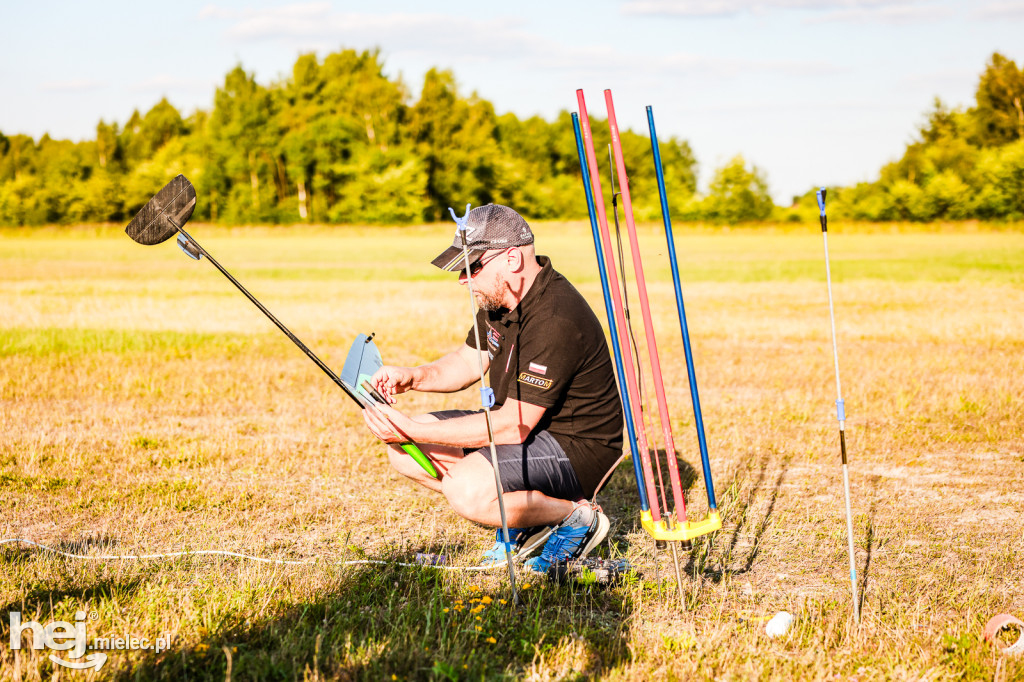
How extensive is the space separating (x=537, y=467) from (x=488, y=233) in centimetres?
117

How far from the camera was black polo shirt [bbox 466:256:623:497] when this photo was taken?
4.24m

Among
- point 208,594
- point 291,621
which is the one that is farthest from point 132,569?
point 291,621

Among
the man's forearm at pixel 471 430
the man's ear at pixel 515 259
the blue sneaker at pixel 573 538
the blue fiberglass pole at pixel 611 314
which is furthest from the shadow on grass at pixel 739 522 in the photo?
the man's ear at pixel 515 259

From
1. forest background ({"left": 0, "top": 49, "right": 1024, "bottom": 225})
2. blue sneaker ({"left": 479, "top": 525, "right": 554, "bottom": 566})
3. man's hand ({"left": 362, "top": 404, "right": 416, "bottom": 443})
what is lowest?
blue sneaker ({"left": 479, "top": 525, "right": 554, "bottom": 566})

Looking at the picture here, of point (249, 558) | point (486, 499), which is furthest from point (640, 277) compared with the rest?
point (249, 558)

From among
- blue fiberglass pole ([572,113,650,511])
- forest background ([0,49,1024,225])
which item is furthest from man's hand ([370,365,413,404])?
forest background ([0,49,1024,225])

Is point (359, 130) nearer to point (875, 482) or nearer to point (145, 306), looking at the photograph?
point (145, 306)

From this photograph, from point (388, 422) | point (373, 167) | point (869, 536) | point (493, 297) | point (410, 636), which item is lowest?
point (869, 536)

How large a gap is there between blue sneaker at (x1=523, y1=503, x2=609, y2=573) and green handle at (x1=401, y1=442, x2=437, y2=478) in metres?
0.70

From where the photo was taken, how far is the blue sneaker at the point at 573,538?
4.53 meters

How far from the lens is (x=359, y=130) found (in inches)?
2776

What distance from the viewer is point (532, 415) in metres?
4.27

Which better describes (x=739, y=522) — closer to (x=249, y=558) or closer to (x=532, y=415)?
(x=532, y=415)

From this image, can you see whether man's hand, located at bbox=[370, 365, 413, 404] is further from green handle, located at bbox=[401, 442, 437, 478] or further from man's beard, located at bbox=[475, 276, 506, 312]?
man's beard, located at bbox=[475, 276, 506, 312]
